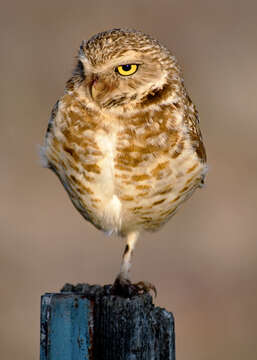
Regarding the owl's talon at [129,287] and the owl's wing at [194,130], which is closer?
the owl's talon at [129,287]

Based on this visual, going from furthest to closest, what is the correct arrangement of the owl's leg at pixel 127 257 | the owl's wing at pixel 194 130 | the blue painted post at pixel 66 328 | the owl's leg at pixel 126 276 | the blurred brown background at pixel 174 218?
1. the blurred brown background at pixel 174 218
2. the owl's leg at pixel 127 257
3. the owl's wing at pixel 194 130
4. the owl's leg at pixel 126 276
5. the blue painted post at pixel 66 328

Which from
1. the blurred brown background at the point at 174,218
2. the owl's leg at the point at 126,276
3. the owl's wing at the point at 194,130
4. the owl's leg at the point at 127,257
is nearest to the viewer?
the owl's leg at the point at 126,276

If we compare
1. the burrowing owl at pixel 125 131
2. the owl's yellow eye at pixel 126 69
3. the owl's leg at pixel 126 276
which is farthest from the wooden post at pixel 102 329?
the owl's yellow eye at pixel 126 69

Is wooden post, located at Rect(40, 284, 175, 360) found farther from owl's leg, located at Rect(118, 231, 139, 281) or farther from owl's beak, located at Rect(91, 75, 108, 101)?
owl's leg, located at Rect(118, 231, 139, 281)

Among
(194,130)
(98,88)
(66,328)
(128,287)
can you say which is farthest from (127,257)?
(66,328)

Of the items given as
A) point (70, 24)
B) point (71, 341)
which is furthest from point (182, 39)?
point (71, 341)

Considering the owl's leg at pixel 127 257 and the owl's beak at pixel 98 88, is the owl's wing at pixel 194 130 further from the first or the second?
the owl's leg at pixel 127 257
